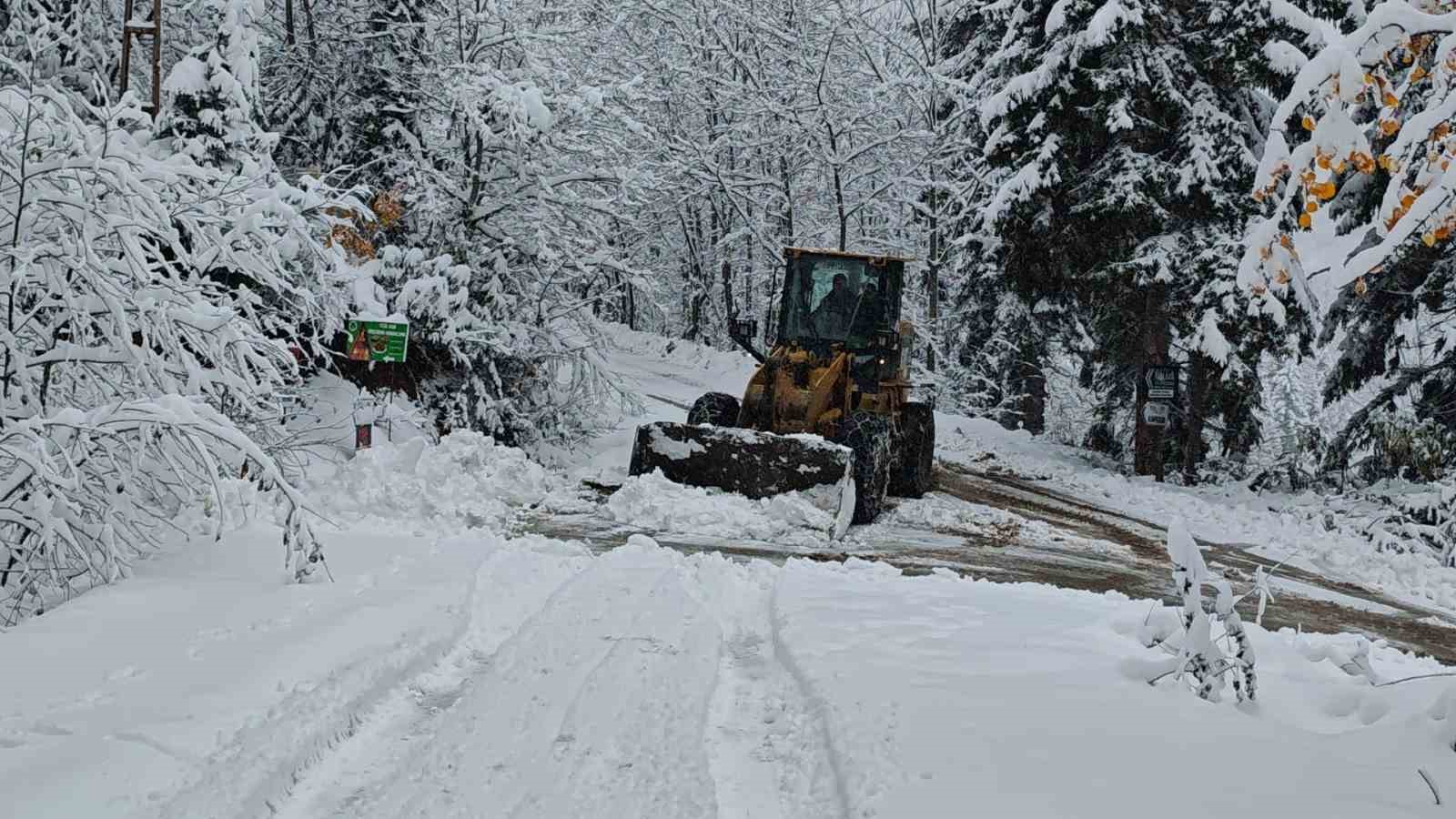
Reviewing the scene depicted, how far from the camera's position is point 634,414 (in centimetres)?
1695

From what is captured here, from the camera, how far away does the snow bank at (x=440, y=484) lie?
9594mm

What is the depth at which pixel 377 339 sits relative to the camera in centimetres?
1032

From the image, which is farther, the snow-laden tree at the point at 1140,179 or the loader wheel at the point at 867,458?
the snow-laden tree at the point at 1140,179

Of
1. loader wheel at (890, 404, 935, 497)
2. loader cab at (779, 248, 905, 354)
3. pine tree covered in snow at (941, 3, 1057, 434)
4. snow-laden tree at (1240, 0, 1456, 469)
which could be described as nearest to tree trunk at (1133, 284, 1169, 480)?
pine tree covered in snow at (941, 3, 1057, 434)

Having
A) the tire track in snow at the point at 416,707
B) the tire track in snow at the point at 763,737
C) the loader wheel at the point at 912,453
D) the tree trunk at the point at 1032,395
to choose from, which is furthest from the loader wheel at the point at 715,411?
the tree trunk at the point at 1032,395

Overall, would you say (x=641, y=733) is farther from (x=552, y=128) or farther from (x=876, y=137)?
(x=876, y=137)

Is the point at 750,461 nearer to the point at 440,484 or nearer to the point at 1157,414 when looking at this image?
the point at 440,484

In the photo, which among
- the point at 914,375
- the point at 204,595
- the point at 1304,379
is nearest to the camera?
the point at 204,595

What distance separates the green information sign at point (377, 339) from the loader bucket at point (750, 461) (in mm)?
2487

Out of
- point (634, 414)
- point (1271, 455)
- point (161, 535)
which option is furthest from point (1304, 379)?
point (161, 535)

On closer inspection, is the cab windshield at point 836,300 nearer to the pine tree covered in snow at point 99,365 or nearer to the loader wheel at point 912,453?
the loader wheel at point 912,453

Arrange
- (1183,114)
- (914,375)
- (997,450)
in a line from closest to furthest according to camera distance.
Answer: (1183,114)
(997,450)
(914,375)

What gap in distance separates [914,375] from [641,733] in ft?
71.6

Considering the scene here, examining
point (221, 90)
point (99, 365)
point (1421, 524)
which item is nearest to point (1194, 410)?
point (1421, 524)
